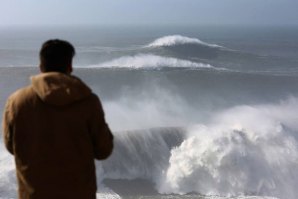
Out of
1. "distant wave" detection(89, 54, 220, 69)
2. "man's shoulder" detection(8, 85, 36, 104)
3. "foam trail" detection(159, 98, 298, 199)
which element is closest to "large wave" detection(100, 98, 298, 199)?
"foam trail" detection(159, 98, 298, 199)

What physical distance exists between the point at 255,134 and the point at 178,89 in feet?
31.1

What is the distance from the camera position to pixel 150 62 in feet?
97.5

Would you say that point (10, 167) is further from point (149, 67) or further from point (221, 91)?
point (149, 67)

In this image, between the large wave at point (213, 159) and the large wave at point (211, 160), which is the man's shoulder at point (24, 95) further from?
the large wave at point (213, 159)

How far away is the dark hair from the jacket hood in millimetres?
61

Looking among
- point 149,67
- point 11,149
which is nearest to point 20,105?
point 11,149

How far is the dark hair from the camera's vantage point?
1899mm

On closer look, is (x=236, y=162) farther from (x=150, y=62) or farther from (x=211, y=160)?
(x=150, y=62)

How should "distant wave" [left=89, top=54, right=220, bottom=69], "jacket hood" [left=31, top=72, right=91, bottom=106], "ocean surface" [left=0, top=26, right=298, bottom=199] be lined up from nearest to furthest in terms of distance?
"jacket hood" [left=31, top=72, right=91, bottom=106], "ocean surface" [left=0, top=26, right=298, bottom=199], "distant wave" [left=89, top=54, right=220, bottom=69]

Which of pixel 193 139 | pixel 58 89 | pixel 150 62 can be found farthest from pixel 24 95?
pixel 150 62

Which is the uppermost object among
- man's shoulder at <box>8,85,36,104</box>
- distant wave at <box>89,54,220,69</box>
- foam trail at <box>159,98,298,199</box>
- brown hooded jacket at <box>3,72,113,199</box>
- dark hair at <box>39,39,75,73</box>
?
dark hair at <box>39,39,75,73</box>

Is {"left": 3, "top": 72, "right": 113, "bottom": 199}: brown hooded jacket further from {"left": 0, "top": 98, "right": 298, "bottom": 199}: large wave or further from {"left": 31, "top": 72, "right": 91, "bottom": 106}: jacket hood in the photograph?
{"left": 0, "top": 98, "right": 298, "bottom": 199}: large wave

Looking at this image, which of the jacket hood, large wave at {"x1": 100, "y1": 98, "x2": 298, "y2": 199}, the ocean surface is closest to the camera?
the jacket hood

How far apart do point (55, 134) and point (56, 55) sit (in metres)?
0.31
